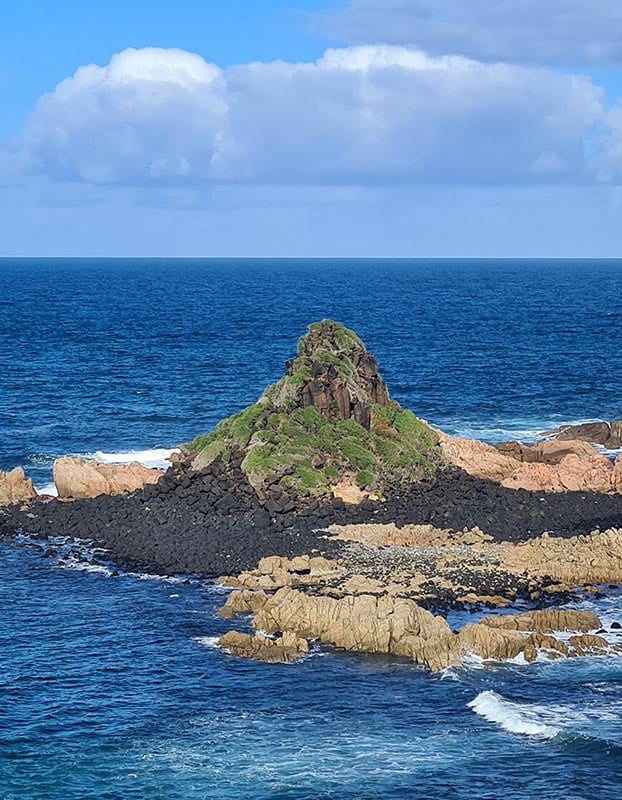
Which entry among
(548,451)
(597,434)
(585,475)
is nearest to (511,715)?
(585,475)

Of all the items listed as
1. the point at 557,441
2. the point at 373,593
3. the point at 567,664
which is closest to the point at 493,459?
the point at 557,441

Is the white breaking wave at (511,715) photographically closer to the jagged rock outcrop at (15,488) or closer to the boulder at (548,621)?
the boulder at (548,621)

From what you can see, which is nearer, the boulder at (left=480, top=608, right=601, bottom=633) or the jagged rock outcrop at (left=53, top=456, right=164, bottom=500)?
the boulder at (left=480, top=608, right=601, bottom=633)

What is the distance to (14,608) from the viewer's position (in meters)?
54.8

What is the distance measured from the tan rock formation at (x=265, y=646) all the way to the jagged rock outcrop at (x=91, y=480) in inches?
936

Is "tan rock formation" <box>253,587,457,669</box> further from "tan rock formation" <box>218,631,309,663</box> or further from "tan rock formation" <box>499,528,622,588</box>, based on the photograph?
"tan rock formation" <box>499,528,622,588</box>

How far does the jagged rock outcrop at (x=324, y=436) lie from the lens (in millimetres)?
70000

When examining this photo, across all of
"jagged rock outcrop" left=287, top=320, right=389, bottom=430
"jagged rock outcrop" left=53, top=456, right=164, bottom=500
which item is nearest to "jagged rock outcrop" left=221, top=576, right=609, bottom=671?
"jagged rock outcrop" left=53, top=456, right=164, bottom=500

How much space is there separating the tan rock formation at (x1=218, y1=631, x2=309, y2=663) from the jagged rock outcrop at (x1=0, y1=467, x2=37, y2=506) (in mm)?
25664

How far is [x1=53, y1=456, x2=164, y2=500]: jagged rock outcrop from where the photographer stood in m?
71.8

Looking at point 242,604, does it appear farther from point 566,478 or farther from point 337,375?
point 566,478

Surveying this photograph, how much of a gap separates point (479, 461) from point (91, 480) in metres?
23.6

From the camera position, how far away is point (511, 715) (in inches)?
1694

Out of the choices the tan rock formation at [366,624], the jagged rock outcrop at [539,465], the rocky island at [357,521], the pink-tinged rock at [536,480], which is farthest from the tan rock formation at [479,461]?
the tan rock formation at [366,624]
